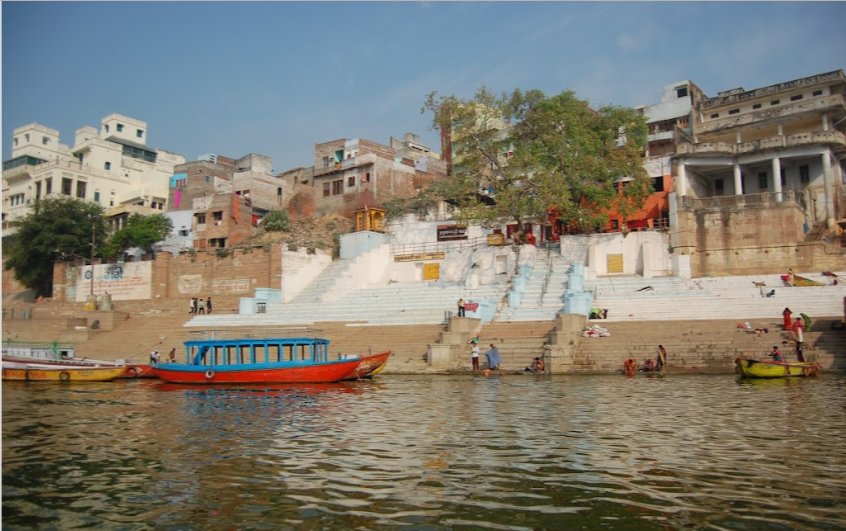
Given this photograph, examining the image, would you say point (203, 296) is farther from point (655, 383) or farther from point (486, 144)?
point (655, 383)

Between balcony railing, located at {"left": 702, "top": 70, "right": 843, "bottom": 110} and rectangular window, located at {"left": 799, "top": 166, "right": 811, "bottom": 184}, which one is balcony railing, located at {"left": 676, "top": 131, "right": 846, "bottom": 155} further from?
balcony railing, located at {"left": 702, "top": 70, "right": 843, "bottom": 110}

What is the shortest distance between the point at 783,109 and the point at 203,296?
1287 inches

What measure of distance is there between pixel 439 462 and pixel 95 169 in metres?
53.8

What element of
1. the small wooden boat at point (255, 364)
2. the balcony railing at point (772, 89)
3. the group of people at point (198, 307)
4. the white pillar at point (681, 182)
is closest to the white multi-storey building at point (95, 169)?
the group of people at point (198, 307)

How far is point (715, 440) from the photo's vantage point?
30.8 ft

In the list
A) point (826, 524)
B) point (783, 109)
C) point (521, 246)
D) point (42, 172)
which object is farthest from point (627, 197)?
point (42, 172)

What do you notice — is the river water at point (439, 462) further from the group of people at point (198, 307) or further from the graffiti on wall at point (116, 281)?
the graffiti on wall at point (116, 281)

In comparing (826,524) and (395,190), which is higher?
(395,190)

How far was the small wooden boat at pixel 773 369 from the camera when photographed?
55.9 ft

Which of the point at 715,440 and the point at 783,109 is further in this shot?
the point at 783,109

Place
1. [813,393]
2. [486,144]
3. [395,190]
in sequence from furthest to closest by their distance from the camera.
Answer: [395,190]
[486,144]
[813,393]

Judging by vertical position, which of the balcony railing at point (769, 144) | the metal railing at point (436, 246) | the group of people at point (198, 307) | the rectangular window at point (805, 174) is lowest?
the group of people at point (198, 307)

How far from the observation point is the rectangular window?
34.6 metres

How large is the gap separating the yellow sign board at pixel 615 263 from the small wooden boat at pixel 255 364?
55.4 feet
